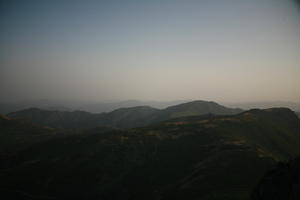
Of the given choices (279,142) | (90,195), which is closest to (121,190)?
(90,195)

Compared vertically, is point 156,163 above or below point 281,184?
below

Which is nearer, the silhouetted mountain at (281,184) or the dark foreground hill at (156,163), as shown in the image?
the silhouetted mountain at (281,184)

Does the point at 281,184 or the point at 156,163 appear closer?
the point at 281,184

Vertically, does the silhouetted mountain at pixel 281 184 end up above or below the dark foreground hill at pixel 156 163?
above

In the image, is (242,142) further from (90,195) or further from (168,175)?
(90,195)
